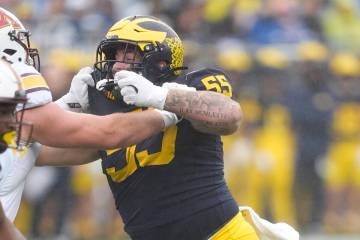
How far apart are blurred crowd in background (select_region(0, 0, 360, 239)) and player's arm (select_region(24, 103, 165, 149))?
4638 millimetres

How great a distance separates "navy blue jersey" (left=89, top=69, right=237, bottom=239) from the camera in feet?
15.7

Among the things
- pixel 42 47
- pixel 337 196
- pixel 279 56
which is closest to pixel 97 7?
pixel 42 47

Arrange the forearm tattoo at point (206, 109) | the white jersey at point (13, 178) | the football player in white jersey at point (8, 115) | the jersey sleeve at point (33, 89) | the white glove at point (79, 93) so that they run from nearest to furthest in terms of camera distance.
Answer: the football player in white jersey at point (8, 115)
the jersey sleeve at point (33, 89)
the white jersey at point (13, 178)
the forearm tattoo at point (206, 109)
the white glove at point (79, 93)

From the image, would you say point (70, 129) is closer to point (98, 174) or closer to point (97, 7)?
point (98, 174)

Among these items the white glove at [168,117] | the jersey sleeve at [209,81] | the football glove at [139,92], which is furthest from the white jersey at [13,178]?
the jersey sleeve at [209,81]

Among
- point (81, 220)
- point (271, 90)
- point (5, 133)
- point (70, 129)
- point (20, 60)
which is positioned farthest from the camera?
point (271, 90)

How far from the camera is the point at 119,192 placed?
4.88 metres

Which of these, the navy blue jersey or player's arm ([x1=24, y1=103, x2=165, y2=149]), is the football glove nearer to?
player's arm ([x1=24, y1=103, x2=165, y2=149])

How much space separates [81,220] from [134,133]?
188 inches

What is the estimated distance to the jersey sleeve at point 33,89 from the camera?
13.6 feet

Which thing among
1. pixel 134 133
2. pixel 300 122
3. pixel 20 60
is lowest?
pixel 300 122

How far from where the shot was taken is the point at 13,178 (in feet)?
14.8

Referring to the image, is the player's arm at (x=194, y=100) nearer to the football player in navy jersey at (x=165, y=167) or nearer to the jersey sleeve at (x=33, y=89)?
the football player in navy jersey at (x=165, y=167)

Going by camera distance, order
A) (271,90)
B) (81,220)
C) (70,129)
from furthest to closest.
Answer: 1. (271,90)
2. (81,220)
3. (70,129)
